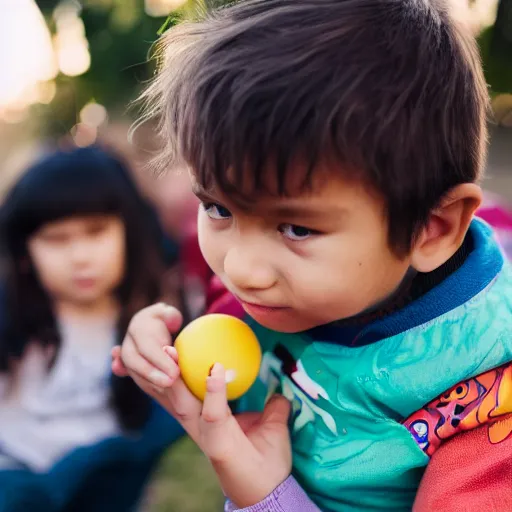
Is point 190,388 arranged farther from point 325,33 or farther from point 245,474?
point 325,33

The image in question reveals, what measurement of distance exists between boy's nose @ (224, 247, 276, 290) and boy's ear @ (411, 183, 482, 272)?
19 cm

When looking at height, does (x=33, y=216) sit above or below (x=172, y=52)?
below

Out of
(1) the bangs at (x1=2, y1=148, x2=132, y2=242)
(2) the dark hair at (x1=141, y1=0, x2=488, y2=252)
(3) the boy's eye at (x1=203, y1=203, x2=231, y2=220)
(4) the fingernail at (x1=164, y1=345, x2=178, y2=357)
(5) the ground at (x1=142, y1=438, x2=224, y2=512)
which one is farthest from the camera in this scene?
(5) the ground at (x1=142, y1=438, x2=224, y2=512)

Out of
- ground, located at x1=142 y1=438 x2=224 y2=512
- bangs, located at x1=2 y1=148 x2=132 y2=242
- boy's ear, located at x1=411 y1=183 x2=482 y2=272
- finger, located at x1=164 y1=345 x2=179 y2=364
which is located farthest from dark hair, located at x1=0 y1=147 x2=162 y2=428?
boy's ear, located at x1=411 y1=183 x2=482 y2=272

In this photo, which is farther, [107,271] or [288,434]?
[107,271]

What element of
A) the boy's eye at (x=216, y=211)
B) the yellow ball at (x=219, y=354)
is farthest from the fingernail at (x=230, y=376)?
the boy's eye at (x=216, y=211)

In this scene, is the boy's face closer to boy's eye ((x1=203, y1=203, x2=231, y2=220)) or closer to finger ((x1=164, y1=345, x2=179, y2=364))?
boy's eye ((x1=203, y1=203, x2=231, y2=220))

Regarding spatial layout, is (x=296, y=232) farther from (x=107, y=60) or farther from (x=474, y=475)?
(x=107, y=60)

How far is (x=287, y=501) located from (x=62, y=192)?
4.17ft

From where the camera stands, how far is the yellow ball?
935 mm

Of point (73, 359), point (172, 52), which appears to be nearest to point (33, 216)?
point (73, 359)

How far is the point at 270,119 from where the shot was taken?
727 mm

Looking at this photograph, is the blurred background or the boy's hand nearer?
the boy's hand

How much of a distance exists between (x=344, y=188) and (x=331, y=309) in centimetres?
17
